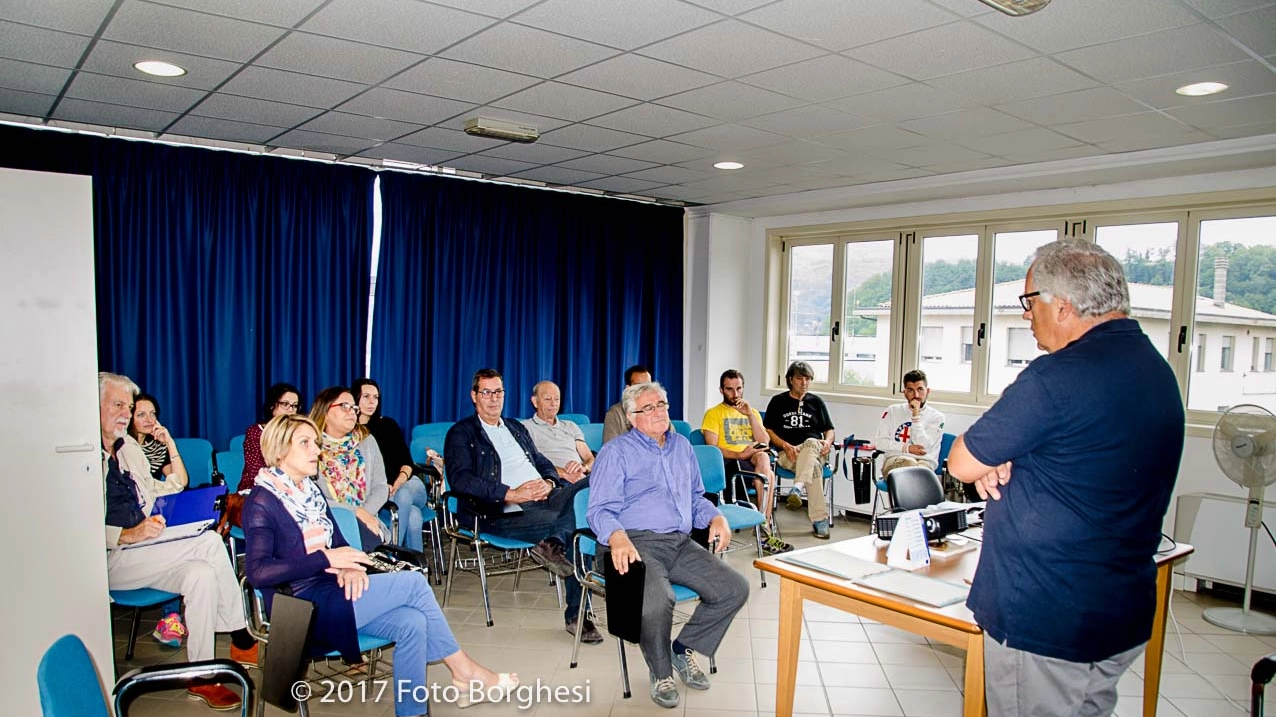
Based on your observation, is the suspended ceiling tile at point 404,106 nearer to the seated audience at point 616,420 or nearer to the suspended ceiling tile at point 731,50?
the suspended ceiling tile at point 731,50

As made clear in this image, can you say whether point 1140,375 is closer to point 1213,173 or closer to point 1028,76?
point 1028,76

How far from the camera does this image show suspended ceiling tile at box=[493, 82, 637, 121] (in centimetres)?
372

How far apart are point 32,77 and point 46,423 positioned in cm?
170

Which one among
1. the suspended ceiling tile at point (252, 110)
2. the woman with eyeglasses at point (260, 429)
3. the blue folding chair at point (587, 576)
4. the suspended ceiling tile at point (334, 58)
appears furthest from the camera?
the woman with eyeglasses at point (260, 429)

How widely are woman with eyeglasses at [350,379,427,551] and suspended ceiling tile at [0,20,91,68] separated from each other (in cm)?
215

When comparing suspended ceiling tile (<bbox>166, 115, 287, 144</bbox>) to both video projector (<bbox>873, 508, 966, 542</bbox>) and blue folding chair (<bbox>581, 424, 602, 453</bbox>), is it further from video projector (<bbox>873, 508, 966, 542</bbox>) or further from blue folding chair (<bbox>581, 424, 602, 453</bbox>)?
video projector (<bbox>873, 508, 966, 542</bbox>)

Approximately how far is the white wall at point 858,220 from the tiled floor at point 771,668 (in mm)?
1065

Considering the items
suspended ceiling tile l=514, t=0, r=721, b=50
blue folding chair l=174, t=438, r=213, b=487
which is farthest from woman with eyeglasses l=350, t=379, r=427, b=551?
suspended ceiling tile l=514, t=0, r=721, b=50

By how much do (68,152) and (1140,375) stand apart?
515 centimetres

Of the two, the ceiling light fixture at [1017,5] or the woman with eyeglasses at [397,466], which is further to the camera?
the woman with eyeglasses at [397,466]

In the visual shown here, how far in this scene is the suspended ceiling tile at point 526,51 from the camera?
302cm

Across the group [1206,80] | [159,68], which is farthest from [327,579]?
[1206,80]

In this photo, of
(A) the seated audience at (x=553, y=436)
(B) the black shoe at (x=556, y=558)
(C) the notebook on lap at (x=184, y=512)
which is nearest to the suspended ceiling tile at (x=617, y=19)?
(B) the black shoe at (x=556, y=558)

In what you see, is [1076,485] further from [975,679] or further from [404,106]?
[404,106]
